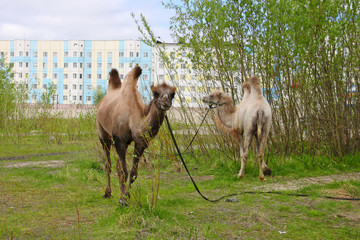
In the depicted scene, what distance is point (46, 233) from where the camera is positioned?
433cm

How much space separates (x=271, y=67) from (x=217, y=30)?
1541 millimetres

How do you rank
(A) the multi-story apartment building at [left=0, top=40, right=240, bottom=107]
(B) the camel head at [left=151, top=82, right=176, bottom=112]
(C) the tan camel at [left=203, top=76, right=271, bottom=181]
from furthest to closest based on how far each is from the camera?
(A) the multi-story apartment building at [left=0, top=40, right=240, bottom=107]
(C) the tan camel at [left=203, top=76, right=271, bottom=181]
(B) the camel head at [left=151, top=82, right=176, bottom=112]

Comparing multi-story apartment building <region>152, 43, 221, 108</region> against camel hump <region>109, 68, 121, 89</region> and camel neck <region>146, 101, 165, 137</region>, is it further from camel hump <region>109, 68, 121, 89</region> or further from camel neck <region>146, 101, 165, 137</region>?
camel neck <region>146, 101, 165, 137</region>

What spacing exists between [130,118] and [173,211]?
1354mm

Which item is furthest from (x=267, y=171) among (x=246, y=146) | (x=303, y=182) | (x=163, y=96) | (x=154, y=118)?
(x=163, y=96)

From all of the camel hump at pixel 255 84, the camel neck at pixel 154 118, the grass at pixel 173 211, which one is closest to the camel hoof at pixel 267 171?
the grass at pixel 173 211

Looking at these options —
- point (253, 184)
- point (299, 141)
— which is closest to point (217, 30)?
point (299, 141)

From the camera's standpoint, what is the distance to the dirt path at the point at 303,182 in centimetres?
700

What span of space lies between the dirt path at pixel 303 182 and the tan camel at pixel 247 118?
2.01ft

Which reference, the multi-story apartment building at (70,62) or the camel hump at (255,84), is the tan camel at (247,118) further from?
the multi-story apartment building at (70,62)

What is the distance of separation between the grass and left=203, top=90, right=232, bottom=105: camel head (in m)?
1.59

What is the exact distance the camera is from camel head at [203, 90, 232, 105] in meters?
8.95

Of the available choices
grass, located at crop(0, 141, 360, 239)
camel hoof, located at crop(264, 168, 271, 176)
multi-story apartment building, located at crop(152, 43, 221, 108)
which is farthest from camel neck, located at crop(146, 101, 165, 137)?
camel hoof, located at crop(264, 168, 271, 176)

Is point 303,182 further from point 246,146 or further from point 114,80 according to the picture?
point 114,80
